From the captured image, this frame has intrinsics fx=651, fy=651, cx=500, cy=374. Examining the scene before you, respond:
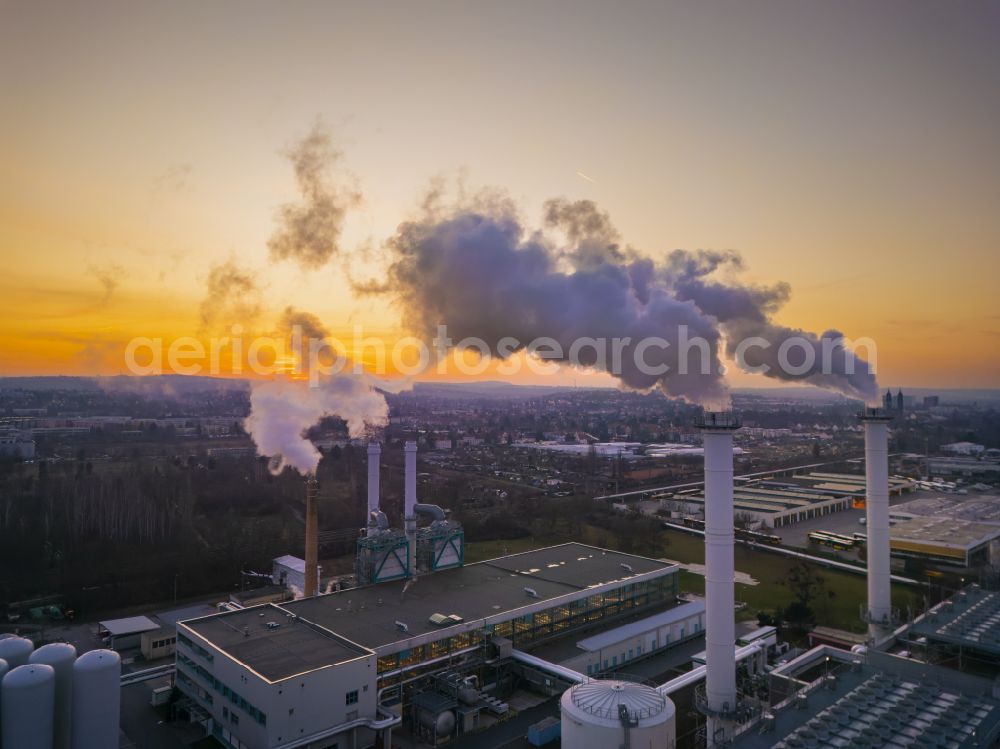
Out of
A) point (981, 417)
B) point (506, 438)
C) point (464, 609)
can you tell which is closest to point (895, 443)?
point (981, 417)

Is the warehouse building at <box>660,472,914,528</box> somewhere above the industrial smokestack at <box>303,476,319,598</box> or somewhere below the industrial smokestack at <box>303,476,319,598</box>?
below

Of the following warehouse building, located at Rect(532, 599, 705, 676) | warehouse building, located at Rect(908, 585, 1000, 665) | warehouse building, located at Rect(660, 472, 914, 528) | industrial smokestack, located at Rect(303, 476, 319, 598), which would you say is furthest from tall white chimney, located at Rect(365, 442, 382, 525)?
warehouse building, located at Rect(660, 472, 914, 528)

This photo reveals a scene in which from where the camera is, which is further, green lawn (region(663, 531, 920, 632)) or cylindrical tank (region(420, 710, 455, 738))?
green lawn (region(663, 531, 920, 632))

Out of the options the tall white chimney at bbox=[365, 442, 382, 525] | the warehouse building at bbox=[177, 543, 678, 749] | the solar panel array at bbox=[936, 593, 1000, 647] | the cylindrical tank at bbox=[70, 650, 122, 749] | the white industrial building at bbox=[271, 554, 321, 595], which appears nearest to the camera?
the cylindrical tank at bbox=[70, 650, 122, 749]

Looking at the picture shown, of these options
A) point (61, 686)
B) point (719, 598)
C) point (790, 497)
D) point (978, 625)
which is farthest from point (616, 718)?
point (790, 497)

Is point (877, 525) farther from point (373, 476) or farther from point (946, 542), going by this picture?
point (373, 476)

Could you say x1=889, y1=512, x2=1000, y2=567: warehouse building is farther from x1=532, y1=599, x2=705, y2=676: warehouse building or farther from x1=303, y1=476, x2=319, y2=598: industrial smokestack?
x1=303, y1=476, x2=319, y2=598: industrial smokestack
